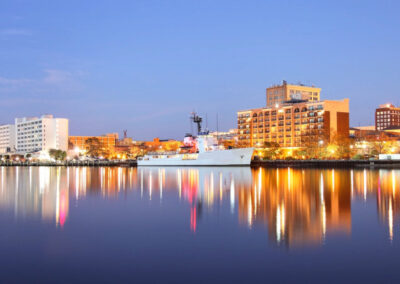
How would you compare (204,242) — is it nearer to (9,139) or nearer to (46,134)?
(46,134)

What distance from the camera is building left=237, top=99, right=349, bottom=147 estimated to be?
128375mm

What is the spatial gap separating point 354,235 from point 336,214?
4.81 metres

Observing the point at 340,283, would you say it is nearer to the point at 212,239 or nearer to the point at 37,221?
the point at 212,239

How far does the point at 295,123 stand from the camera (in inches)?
5443

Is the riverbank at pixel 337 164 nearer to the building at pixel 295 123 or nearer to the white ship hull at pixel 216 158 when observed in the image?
the white ship hull at pixel 216 158

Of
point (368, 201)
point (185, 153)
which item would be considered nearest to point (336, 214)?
point (368, 201)

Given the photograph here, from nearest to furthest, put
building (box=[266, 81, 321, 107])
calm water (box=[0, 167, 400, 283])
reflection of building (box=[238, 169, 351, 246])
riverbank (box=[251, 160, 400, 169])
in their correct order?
calm water (box=[0, 167, 400, 283]) → reflection of building (box=[238, 169, 351, 246]) → riverbank (box=[251, 160, 400, 169]) → building (box=[266, 81, 321, 107])

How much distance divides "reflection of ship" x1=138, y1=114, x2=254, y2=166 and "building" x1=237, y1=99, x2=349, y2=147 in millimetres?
31761

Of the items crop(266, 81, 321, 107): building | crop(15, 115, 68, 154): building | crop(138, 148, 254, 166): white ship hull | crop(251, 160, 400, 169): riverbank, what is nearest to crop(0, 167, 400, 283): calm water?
crop(251, 160, 400, 169): riverbank

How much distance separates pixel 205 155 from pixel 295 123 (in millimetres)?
56433

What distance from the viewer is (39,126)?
554 ft

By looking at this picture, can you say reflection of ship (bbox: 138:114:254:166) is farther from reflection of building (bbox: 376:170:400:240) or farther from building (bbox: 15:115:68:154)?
building (bbox: 15:115:68:154)

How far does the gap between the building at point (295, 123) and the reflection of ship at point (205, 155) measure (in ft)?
104

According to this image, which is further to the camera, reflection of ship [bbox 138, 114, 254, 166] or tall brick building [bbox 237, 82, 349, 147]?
tall brick building [bbox 237, 82, 349, 147]
